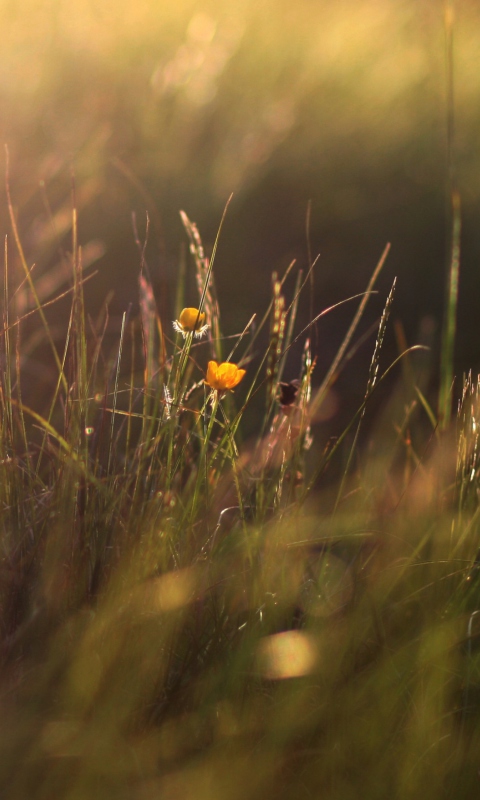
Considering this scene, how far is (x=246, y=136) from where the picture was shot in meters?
1.79

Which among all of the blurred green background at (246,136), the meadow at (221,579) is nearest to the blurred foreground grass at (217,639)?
the meadow at (221,579)

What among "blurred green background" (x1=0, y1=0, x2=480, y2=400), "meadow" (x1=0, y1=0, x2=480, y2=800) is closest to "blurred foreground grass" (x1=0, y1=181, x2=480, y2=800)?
"meadow" (x1=0, y1=0, x2=480, y2=800)

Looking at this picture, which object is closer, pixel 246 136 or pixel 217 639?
pixel 217 639

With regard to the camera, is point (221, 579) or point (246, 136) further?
point (246, 136)

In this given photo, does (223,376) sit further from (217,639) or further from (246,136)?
(246,136)

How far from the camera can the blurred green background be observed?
2.04m

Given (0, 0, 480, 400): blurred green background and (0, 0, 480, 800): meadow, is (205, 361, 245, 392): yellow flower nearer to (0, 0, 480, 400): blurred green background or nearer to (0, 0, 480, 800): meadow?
(0, 0, 480, 800): meadow

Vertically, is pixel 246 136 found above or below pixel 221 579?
above

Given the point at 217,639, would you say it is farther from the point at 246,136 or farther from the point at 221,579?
the point at 246,136

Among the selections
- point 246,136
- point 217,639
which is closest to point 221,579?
point 217,639

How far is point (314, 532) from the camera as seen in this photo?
0.94 meters

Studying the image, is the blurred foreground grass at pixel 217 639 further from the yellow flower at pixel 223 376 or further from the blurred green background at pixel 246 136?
the blurred green background at pixel 246 136

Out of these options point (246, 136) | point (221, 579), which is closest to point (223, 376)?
point (221, 579)

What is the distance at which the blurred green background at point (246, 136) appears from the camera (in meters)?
2.04
